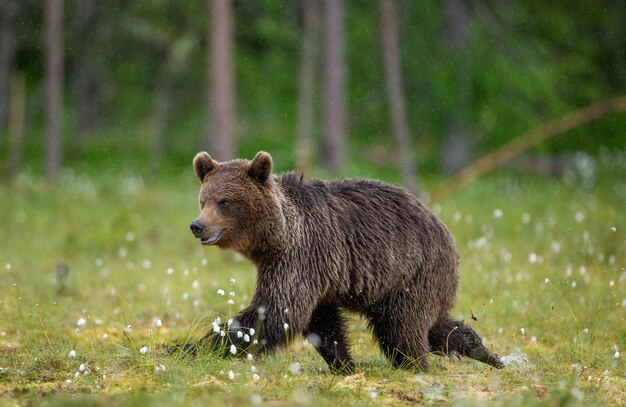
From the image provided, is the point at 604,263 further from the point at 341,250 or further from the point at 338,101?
the point at 338,101

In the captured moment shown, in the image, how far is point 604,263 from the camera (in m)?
11.6

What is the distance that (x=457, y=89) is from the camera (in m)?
21.4

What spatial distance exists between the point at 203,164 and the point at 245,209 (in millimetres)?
597

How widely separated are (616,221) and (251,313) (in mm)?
8666

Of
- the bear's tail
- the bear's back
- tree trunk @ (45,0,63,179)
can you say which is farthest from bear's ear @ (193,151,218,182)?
tree trunk @ (45,0,63,179)

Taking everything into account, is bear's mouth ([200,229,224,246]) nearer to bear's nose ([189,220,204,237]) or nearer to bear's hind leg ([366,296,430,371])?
bear's nose ([189,220,204,237])

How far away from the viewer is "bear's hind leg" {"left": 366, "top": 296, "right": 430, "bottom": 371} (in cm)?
677

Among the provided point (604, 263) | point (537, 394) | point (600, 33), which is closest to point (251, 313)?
point (537, 394)

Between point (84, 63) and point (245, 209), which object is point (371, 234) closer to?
point (245, 209)

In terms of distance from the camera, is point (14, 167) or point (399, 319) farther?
point (14, 167)

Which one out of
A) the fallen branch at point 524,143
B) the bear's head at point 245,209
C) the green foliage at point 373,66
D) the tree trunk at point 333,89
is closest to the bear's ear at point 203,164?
the bear's head at point 245,209

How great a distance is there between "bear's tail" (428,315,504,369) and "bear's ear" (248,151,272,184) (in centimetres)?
189

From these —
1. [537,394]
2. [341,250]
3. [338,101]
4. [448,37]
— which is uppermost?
[448,37]

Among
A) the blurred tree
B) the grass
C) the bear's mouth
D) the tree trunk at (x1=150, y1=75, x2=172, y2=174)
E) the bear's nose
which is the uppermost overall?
the blurred tree
